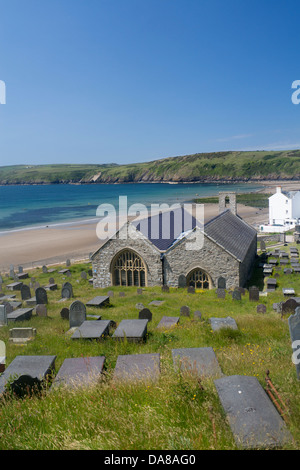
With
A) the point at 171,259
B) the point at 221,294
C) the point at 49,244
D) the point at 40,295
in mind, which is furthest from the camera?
the point at 49,244

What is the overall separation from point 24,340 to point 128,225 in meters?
13.5

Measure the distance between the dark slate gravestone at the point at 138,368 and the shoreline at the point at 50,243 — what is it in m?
33.6

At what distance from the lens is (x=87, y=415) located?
18.4ft

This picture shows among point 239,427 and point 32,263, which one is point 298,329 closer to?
point 239,427

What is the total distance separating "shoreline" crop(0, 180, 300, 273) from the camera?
43250mm

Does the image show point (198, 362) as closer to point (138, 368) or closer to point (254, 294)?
point (138, 368)

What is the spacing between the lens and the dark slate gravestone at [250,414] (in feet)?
15.2

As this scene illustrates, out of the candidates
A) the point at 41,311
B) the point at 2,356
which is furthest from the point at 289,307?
the point at 2,356

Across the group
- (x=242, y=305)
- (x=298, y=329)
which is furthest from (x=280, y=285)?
(x=298, y=329)

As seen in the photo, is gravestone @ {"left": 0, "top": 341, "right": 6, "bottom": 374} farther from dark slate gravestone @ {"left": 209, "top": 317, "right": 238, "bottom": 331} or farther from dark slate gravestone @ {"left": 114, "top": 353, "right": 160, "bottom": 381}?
dark slate gravestone @ {"left": 209, "top": 317, "right": 238, "bottom": 331}

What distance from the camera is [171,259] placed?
950 inches

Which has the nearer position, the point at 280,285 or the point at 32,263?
the point at 280,285

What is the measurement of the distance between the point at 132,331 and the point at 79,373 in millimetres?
3492

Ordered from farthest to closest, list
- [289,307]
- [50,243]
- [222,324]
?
[50,243] → [289,307] → [222,324]
